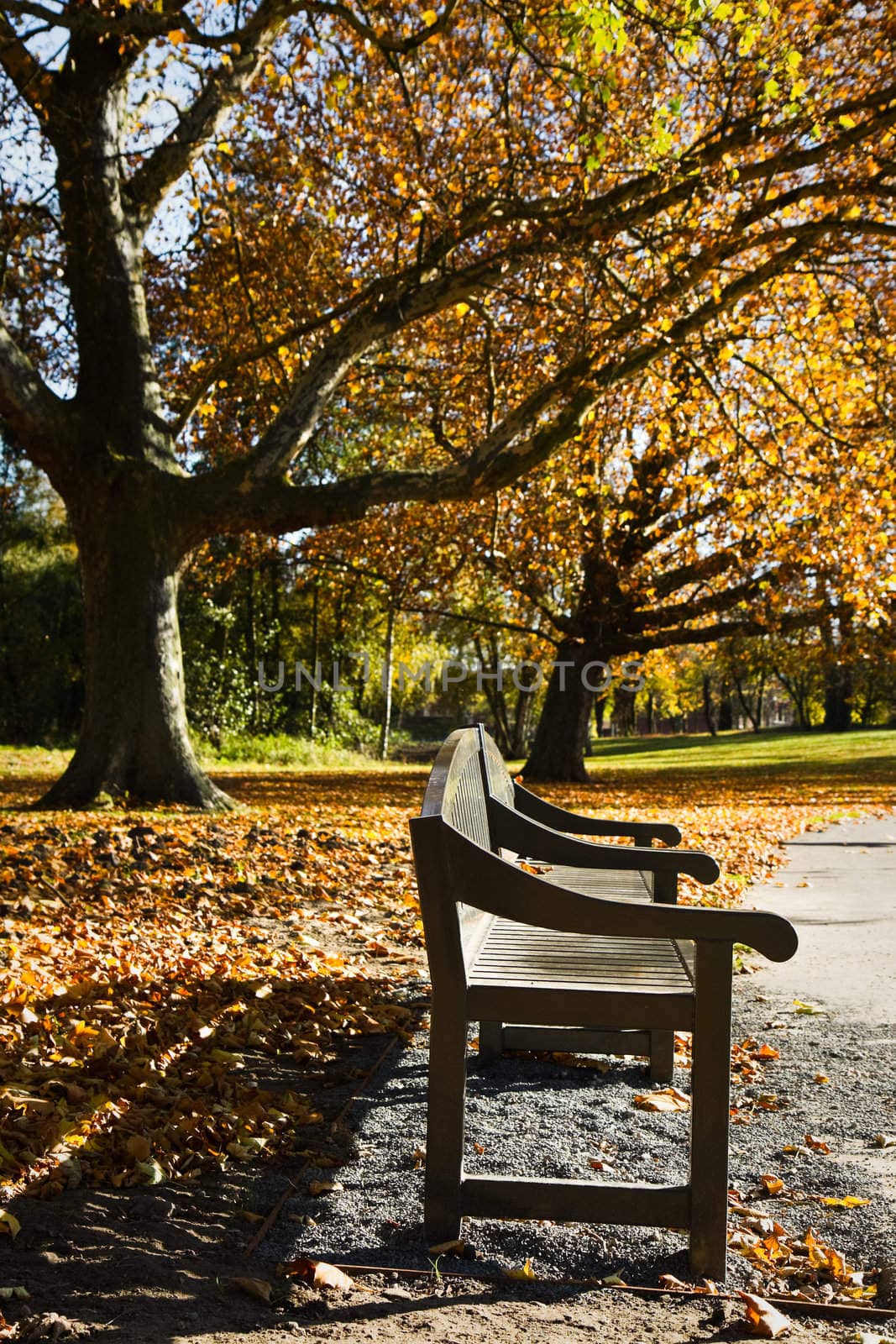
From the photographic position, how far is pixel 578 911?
9.33 ft

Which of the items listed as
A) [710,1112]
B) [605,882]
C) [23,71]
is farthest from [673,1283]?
[23,71]

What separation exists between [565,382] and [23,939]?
29.0 ft

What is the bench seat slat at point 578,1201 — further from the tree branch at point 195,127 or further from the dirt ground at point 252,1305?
the tree branch at point 195,127

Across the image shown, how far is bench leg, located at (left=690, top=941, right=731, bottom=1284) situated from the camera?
8.91ft

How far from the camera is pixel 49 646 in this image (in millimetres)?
26344

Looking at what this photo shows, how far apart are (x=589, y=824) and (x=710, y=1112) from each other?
2.31 meters

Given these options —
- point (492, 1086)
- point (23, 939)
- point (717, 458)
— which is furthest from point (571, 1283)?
point (717, 458)

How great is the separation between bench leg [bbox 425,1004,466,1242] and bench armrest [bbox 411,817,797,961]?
311 millimetres

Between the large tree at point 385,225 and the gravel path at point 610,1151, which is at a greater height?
the large tree at point 385,225

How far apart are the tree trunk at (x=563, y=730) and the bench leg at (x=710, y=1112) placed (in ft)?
65.5

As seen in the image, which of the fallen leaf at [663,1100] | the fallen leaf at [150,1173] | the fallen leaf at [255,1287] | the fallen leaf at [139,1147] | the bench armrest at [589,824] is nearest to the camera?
the fallen leaf at [255,1287]

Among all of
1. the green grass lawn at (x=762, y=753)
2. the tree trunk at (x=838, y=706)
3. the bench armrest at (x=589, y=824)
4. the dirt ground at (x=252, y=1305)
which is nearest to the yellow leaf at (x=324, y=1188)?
the dirt ground at (x=252, y=1305)

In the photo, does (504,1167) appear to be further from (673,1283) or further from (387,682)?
(387,682)

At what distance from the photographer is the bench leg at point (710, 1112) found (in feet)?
8.91
